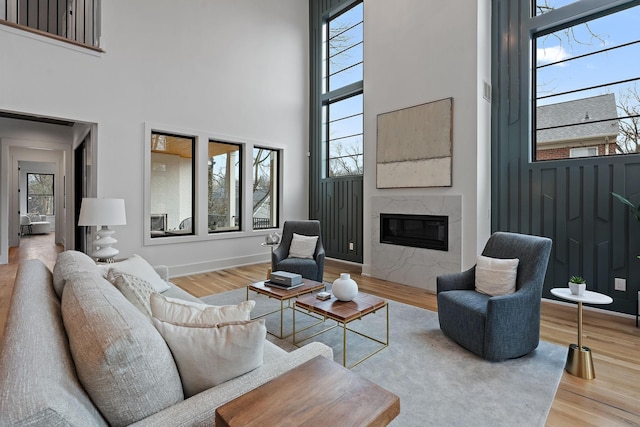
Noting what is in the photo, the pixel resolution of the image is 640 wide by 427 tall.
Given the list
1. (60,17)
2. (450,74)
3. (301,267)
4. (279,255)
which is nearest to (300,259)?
(301,267)

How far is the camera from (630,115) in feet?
11.0

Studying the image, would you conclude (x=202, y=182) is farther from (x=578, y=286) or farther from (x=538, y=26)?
(x=538, y=26)

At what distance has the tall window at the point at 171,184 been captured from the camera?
493cm

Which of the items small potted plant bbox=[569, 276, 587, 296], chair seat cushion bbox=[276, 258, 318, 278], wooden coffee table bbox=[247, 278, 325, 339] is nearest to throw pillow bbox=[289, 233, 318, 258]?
chair seat cushion bbox=[276, 258, 318, 278]

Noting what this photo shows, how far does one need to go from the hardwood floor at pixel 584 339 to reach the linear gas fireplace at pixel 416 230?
0.65 m

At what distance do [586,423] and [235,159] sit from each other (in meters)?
5.58

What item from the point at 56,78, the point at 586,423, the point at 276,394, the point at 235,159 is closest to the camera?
the point at 276,394

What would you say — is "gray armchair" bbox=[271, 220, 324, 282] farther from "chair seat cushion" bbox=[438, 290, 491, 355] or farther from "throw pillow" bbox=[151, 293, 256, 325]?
"throw pillow" bbox=[151, 293, 256, 325]

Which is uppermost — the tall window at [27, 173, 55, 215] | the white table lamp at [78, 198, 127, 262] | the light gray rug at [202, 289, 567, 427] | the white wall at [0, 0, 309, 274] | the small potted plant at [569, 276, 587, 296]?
the white wall at [0, 0, 309, 274]

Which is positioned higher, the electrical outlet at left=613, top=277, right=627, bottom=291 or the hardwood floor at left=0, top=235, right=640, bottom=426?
the electrical outlet at left=613, top=277, right=627, bottom=291

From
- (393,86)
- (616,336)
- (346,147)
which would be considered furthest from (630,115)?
(346,147)

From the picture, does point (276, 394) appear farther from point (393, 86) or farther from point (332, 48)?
point (332, 48)

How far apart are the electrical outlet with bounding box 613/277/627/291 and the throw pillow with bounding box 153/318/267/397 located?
13.3 ft

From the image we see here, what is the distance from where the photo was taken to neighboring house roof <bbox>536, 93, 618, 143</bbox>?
3.49 metres
